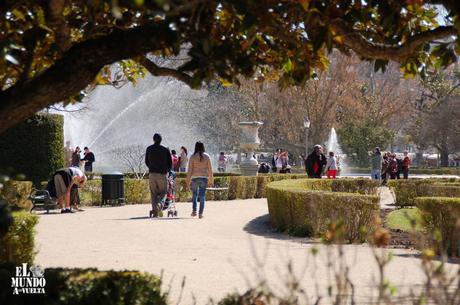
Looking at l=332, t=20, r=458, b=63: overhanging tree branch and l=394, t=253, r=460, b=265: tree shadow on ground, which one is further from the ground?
l=332, t=20, r=458, b=63: overhanging tree branch

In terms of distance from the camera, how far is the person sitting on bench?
15.4 meters

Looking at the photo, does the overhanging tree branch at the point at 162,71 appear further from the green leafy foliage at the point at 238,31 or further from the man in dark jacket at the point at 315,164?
the man in dark jacket at the point at 315,164

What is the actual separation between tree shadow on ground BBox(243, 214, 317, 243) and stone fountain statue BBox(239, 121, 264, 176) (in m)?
11.1

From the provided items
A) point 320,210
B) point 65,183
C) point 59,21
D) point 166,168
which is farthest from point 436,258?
point 65,183

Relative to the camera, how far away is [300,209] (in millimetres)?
11875

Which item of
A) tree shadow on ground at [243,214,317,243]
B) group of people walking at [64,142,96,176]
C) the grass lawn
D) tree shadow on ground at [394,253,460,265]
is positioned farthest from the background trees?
tree shadow on ground at [394,253,460,265]

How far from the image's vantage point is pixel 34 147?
18.8 m

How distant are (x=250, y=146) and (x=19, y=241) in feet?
65.6

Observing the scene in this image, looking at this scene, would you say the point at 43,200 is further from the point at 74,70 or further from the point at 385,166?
the point at 385,166

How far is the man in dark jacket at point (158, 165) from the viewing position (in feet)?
46.7

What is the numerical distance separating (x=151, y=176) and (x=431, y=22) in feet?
30.1

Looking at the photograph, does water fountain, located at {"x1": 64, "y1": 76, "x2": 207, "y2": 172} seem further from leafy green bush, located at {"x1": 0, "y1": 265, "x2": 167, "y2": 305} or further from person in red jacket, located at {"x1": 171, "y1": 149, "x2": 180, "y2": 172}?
leafy green bush, located at {"x1": 0, "y1": 265, "x2": 167, "y2": 305}

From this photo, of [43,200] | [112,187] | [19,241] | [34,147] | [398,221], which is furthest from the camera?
[34,147]

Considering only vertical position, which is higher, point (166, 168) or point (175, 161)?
point (175, 161)
